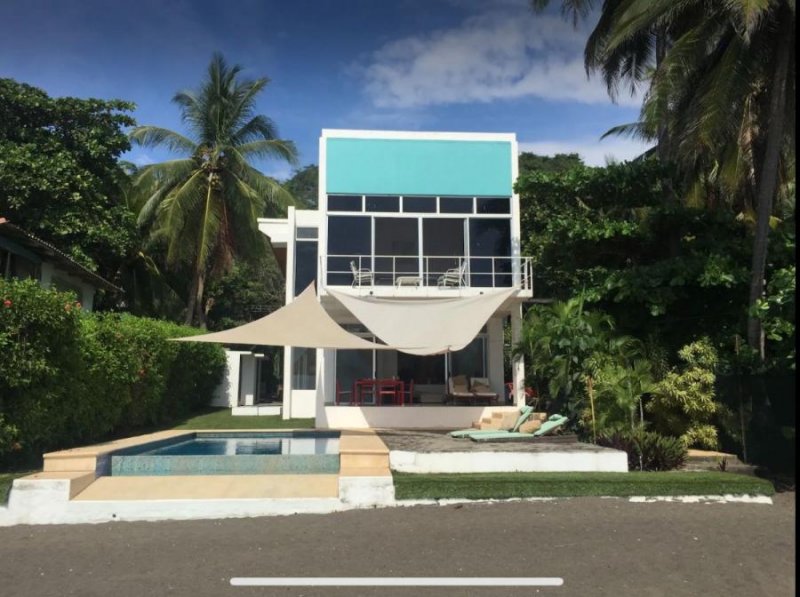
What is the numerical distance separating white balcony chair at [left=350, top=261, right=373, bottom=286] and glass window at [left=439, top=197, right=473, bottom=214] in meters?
2.36

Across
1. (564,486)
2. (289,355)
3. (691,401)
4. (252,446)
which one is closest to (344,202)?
(289,355)

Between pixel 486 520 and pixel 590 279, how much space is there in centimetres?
719

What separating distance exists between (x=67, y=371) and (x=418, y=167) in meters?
9.23

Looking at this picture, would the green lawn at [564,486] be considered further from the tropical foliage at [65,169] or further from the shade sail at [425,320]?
the tropical foliage at [65,169]

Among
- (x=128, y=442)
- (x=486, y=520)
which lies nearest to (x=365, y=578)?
(x=486, y=520)

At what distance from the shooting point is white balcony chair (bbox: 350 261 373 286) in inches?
561

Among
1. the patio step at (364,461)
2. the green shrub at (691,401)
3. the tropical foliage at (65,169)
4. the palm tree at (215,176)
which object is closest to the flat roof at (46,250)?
the tropical foliage at (65,169)

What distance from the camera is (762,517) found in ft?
22.2

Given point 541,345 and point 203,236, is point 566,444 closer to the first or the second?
point 541,345

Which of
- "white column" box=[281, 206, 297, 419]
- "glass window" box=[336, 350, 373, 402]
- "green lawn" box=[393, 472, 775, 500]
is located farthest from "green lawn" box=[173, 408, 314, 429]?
"green lawn" box=[393, 472, 775, 500]

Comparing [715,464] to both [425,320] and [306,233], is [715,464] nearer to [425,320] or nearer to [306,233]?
[425,320]

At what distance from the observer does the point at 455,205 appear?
15117 millimetres

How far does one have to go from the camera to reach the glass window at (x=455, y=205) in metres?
15.1

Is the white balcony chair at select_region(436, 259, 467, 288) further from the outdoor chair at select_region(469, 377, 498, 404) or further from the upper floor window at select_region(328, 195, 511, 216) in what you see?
the outdoor chair at select_region(469, 377, 498, 404)
